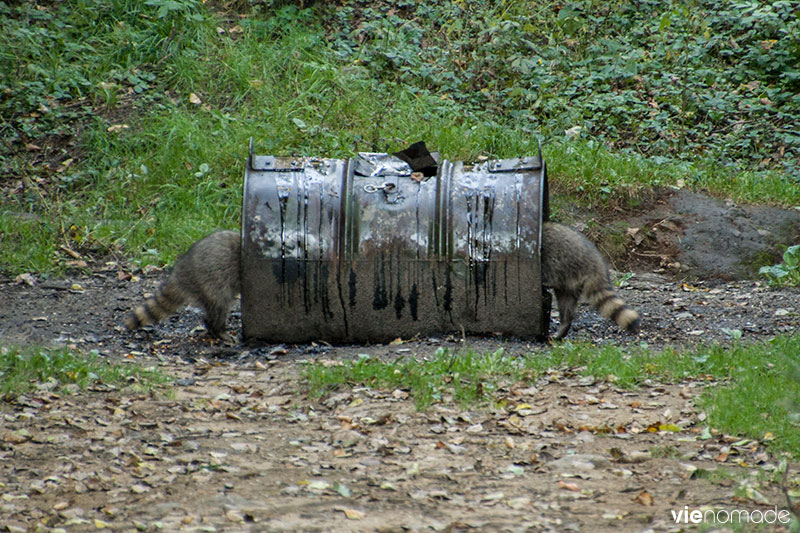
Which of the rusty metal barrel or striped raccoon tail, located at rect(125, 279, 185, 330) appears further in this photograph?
striped raccoon tail, located at rect(125, 279, 185, 330)

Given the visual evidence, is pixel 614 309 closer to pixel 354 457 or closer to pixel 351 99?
pixel 354 457

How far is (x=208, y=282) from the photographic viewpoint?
6.79m

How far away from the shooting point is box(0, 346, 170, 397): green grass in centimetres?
553

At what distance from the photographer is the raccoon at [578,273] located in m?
6.75

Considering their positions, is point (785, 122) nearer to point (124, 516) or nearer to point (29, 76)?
point (29, 76)

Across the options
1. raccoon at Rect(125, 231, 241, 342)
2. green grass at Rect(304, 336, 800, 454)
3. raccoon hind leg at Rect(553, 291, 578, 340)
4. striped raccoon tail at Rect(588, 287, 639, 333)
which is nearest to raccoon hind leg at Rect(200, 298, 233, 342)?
raccoon at Rect(125, 231, 241, 342)

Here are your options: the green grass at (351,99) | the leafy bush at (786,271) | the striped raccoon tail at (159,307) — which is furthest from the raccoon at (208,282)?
the leafy bush at (786,271)

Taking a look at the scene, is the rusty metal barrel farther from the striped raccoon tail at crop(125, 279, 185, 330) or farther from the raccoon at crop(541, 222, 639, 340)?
the striped raccoon tail at crop(125, 279, 185, 330)

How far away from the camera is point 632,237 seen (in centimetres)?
940

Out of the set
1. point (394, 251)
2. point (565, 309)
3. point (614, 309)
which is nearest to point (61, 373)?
point (394, 251)

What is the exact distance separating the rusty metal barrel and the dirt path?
0.22 metres

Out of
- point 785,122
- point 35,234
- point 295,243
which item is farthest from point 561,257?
point 785,122

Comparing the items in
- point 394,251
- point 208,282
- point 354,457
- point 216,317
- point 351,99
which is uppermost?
point 351,99

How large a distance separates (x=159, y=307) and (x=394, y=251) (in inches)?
73.7
